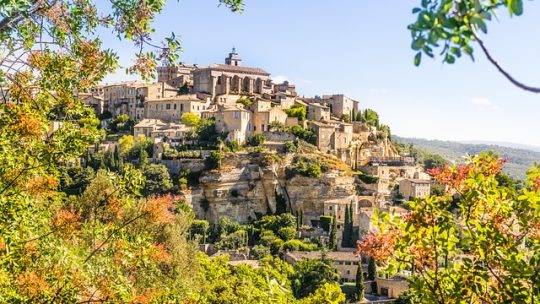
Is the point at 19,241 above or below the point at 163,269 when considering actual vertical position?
above

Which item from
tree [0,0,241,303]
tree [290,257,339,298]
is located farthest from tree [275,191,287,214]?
tree [0,0,241,303]

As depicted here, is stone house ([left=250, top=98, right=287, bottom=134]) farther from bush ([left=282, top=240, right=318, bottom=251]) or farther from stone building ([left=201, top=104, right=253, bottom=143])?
bush ([left=282, top=240, right=318, bottom=251])

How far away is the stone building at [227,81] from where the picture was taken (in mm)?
74312

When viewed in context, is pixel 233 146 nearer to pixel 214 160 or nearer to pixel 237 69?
pixel 214 160

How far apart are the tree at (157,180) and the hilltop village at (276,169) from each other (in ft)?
0.62

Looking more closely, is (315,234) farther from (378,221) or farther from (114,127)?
(378,221)

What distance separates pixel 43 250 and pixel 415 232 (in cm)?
449

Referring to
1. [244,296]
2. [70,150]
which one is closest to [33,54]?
[70,150]

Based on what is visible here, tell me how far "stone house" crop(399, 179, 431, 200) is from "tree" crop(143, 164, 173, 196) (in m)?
23.4

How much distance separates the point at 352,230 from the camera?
51531mm

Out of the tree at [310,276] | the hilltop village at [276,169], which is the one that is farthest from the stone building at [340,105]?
the tree at [310,276]

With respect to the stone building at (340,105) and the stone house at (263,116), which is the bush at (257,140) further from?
the stone building at (340,105)

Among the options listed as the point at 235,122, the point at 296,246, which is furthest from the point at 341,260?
the point at 235,122

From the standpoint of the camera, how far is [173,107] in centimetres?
6975
